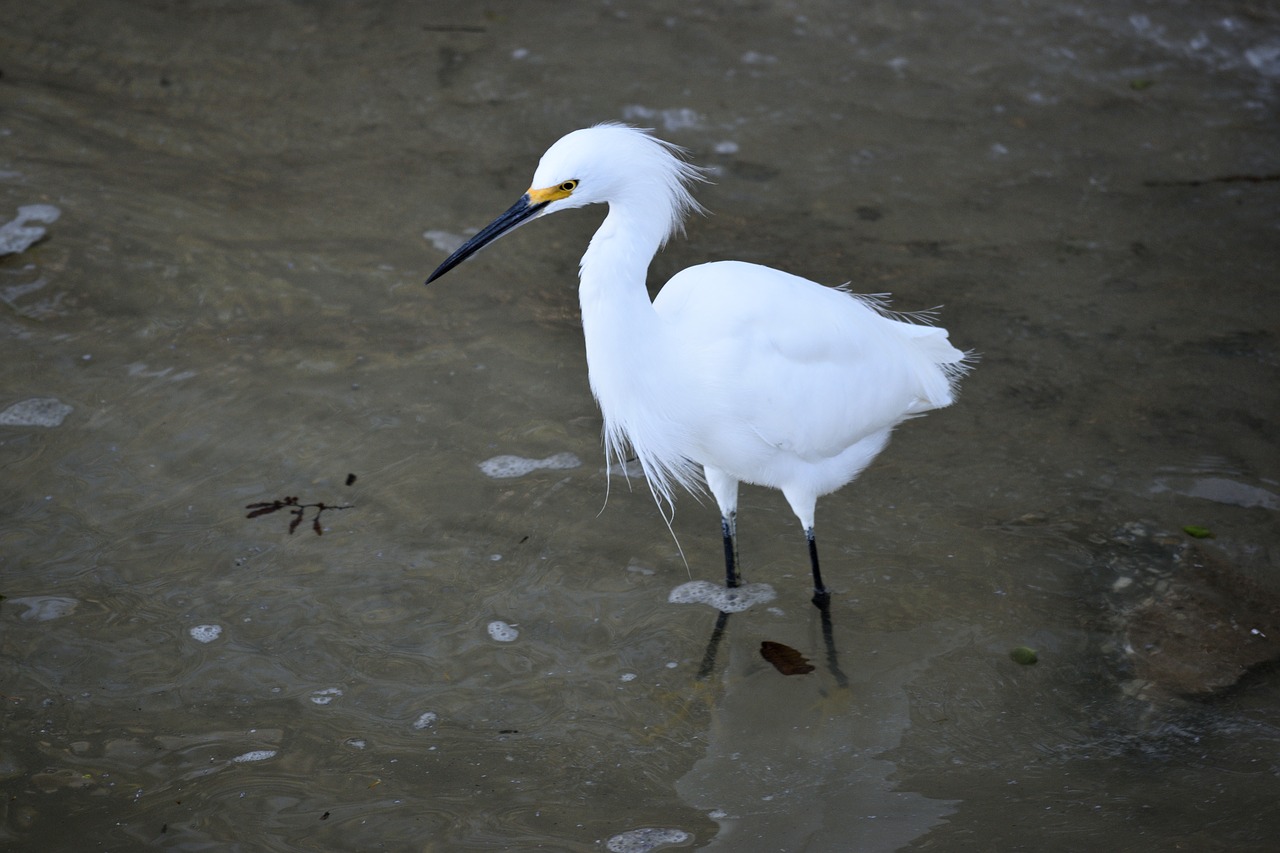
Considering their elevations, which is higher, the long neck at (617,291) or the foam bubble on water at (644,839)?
the long neck at (617,291)

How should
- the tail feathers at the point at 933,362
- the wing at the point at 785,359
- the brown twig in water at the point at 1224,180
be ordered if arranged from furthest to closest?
the brown twig in water at the point at 1224,180 → the tail feathers at the point at 933,362 → the wing at the point at 785,359

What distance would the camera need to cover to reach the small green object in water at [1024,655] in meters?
3.21

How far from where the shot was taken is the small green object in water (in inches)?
126

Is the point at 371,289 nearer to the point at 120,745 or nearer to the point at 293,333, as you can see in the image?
the point at 293,333

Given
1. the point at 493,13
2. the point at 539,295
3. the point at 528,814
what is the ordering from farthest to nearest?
1. the point at 493,13
2. the point at 539,295
3. the point at 528,814

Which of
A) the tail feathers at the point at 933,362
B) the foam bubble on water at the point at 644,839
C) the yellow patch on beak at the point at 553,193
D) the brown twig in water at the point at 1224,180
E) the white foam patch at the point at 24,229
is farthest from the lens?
the brown twig in water at the point at 1224,180

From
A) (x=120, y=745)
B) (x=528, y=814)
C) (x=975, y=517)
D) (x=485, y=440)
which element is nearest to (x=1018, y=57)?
(x=975, y=517)

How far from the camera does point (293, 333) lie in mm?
4418

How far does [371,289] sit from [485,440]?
3.53ft

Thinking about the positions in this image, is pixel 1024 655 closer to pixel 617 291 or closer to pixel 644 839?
pixel 644 839

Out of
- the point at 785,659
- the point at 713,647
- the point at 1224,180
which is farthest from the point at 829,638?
the point at 1224,180

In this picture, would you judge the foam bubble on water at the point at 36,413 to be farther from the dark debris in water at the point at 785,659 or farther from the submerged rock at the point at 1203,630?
the submerged rock at the point at 1203,630

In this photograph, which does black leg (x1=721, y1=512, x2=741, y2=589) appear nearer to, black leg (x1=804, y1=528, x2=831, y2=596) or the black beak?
black leg (x1=804, y1=528, x2=831, y2=596)

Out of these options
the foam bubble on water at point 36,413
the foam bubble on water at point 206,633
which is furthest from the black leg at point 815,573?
the foam bubble on water at point 36,413
